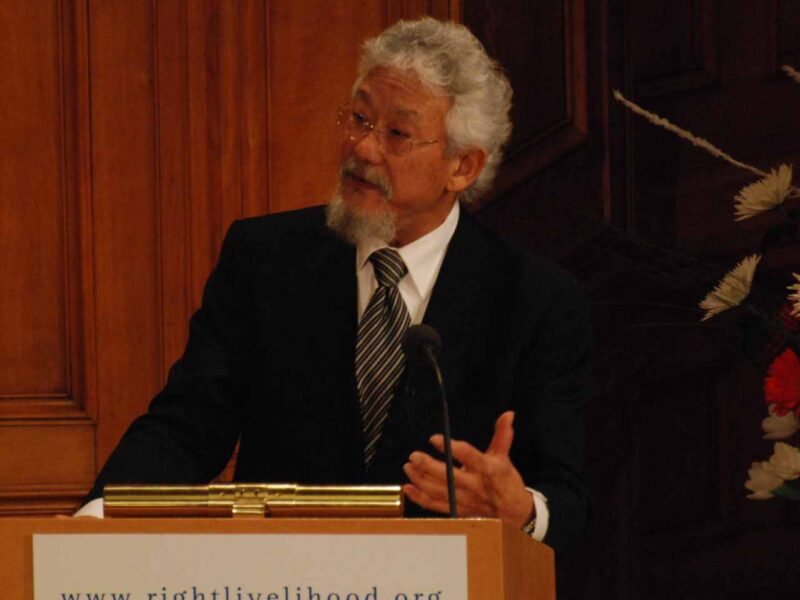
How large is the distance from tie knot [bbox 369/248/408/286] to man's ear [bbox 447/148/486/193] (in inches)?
7.3

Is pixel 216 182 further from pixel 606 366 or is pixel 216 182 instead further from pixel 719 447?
pixel 719 447

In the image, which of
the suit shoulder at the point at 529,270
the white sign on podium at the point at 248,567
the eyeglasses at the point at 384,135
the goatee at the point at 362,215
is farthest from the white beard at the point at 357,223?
the white sign on podium at the point at 248,567

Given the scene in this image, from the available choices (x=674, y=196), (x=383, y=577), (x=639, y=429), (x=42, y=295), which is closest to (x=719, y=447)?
(x=639, y=429)

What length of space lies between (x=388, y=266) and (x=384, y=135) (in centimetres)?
24

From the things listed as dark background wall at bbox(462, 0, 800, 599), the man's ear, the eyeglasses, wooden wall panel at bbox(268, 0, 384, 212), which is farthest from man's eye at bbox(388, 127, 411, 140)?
dark background wall at bbox(462, 0, 800, 599)

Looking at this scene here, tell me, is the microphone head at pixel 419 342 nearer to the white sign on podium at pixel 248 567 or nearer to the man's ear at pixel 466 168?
the white sign on podium at pixel 248 567

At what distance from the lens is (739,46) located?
3623 millimetres

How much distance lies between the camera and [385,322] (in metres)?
2.75

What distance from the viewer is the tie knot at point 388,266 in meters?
2.79

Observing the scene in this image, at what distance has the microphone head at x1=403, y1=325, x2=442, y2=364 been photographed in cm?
194

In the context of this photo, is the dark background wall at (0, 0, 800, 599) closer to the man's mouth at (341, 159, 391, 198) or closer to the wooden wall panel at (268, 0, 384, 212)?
the wooden wall panel at (268, 0, 384, 212)

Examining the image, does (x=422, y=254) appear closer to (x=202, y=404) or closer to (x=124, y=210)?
(x=202, y=404)

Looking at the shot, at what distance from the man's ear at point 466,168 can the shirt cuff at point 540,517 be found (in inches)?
28.2

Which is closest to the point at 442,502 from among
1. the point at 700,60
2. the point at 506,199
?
the point at 506,199
